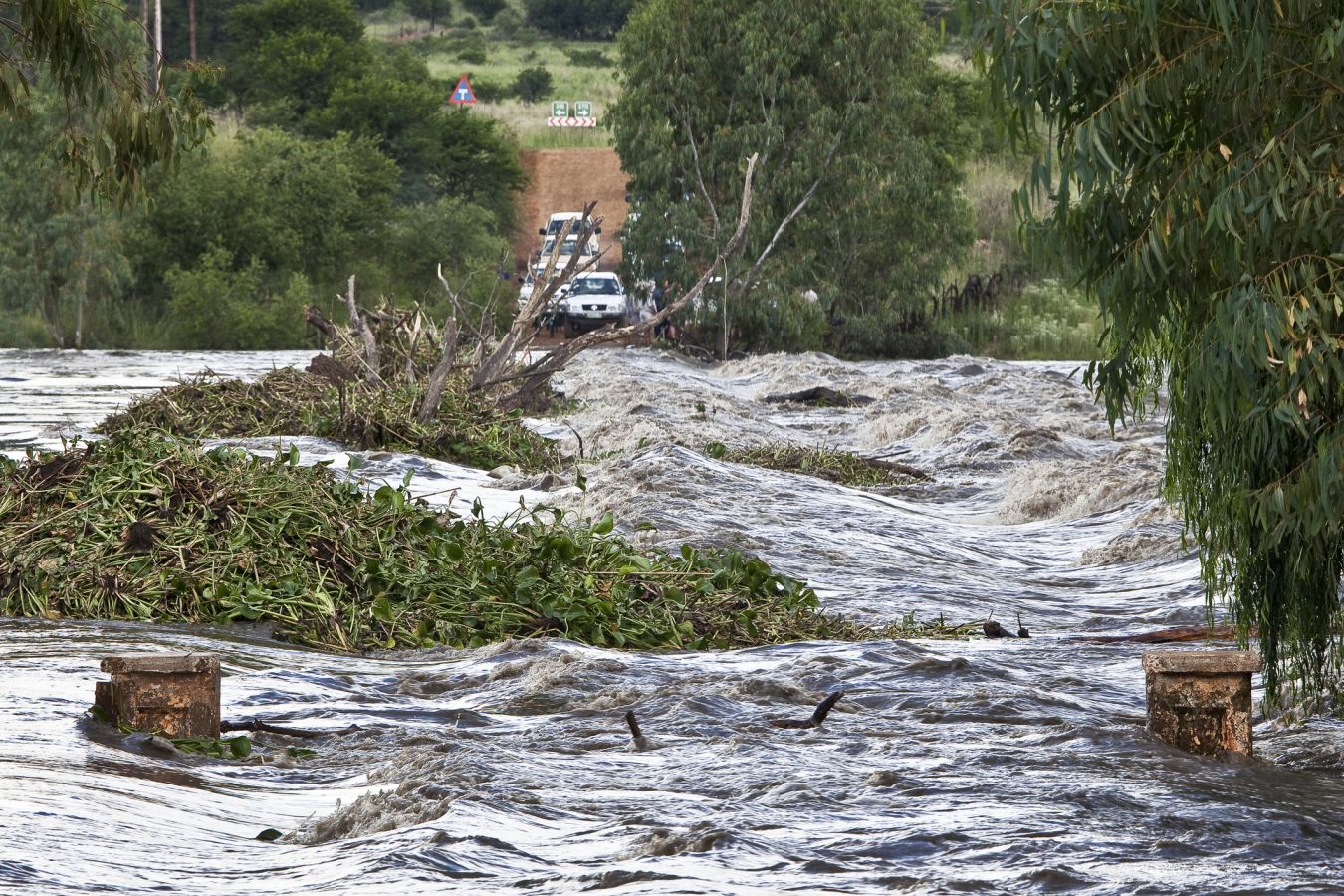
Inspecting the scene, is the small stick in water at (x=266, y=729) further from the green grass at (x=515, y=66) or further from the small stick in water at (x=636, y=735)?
the green grass at (x=515, y=66)

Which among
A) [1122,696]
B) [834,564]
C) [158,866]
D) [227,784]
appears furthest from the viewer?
[834,564]

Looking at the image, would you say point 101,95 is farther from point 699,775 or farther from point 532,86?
point 532,86

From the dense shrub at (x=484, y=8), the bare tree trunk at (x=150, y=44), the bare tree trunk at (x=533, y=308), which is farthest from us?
the dense shrub at (x=484, y=8)

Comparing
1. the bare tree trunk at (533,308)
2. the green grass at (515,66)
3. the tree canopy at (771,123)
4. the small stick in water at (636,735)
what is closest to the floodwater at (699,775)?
the small stick in water at (636,735)

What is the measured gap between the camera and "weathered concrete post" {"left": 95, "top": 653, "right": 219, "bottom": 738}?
7086 mm

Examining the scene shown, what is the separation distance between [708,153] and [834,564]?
2607 cm

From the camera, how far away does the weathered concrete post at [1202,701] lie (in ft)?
23.4

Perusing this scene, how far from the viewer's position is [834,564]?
1432cm

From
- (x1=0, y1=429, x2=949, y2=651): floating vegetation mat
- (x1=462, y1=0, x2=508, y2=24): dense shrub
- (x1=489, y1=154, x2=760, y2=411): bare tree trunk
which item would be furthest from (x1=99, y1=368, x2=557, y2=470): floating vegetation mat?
(x1=462, y1=0, x2=508, y2=24): dense shrub

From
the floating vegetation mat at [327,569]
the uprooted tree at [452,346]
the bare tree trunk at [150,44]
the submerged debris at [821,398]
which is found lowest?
the submerged debris at [821,398]

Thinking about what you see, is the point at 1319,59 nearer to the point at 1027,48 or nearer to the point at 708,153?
the point at 1027,48

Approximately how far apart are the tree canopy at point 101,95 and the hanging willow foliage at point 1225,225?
4995 millimetres

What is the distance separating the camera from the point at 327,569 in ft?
34.8

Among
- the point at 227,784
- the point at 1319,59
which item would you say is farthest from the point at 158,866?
the point at 1319,59
